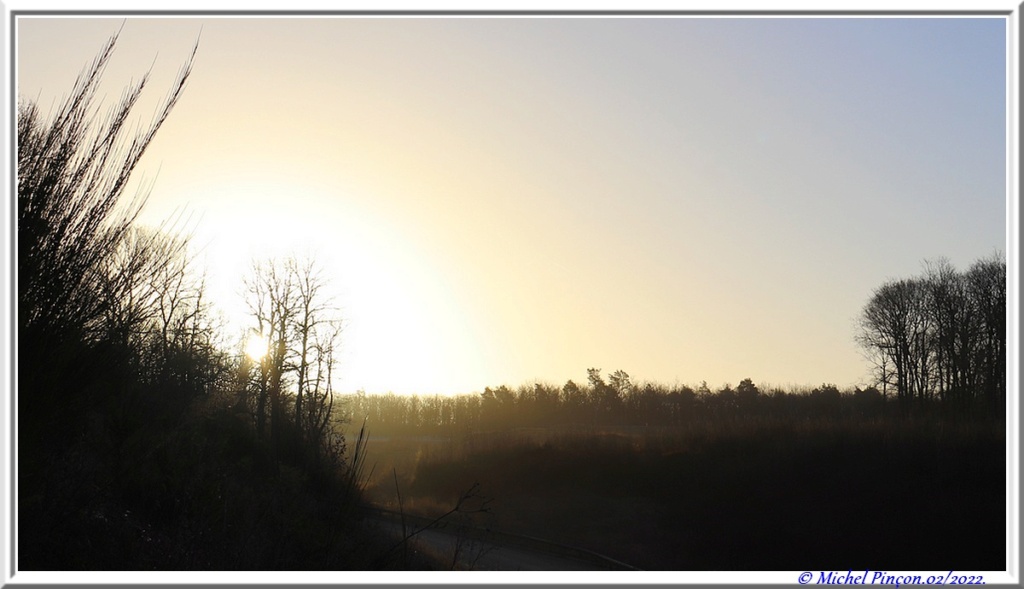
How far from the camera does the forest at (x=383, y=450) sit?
5.40 meters

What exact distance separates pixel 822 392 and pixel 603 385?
21.6m

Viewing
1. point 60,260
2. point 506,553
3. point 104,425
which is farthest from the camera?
point 506,553

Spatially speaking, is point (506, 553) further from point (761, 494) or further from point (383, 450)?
point (383, 450)

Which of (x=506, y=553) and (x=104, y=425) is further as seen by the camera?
(x=506, y=553)

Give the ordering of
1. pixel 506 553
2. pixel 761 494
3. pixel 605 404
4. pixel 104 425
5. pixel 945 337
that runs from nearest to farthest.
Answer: pixel 104 425, pixel 506 553, pixel 761 494, pixel 945 337, pixel 605 404

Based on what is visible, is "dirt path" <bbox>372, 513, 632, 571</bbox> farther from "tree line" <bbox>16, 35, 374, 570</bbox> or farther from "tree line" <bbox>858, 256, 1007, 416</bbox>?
"tree line" <bbox>858, 256, 1007, 416</bbox>

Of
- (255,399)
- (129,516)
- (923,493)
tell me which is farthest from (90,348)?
(255,399)

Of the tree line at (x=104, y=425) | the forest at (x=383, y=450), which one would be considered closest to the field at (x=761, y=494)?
the forest at (x=383, y=450)

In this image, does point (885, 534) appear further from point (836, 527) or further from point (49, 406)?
point (49, 406)

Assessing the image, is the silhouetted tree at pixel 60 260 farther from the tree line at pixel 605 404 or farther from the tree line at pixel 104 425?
the tree line at pixel 605 404

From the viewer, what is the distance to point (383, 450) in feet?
186

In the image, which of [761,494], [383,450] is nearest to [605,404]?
[383,450]

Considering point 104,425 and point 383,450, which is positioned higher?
point 104,425

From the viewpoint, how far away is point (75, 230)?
17.3ft
